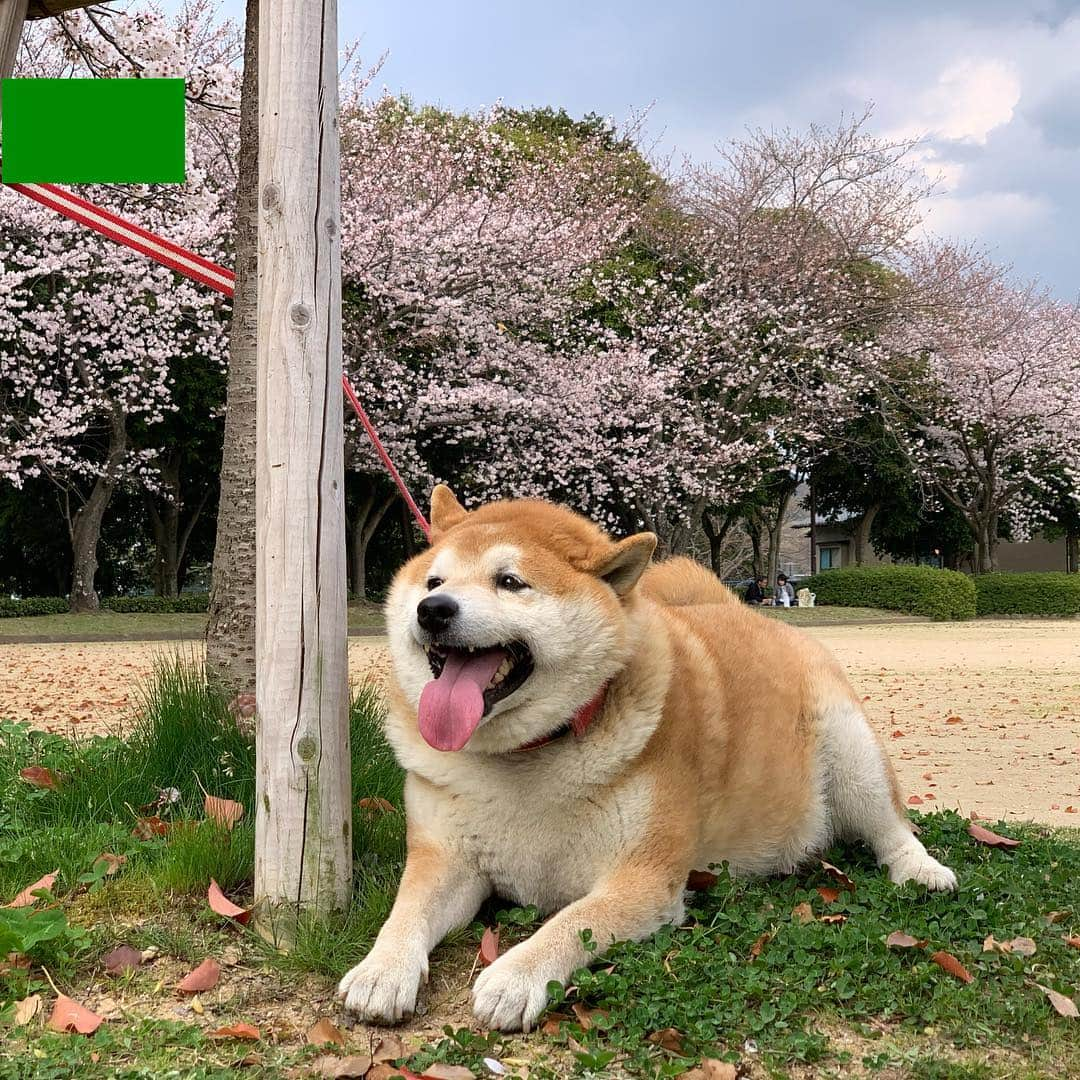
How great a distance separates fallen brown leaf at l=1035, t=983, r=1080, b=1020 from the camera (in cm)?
265

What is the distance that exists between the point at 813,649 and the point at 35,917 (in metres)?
2.71

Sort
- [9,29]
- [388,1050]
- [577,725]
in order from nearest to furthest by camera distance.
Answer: [388,1050]
[577,725]
[9,29]

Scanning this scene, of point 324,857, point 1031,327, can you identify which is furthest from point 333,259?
point 1031,327

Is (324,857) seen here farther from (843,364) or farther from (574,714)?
(843,364)

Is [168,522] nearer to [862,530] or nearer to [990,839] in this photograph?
[862,530]

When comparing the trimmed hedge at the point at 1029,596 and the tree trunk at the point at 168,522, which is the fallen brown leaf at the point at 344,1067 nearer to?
the tree trunk at the point at 168,522

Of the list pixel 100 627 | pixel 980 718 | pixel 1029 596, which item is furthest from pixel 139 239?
pixel 1029 596

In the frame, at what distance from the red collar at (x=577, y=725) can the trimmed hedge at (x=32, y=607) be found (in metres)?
19.3

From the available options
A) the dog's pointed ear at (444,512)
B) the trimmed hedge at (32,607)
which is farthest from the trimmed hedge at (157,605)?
the dog's pointed ear at (444,512)

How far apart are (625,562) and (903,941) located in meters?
1.32

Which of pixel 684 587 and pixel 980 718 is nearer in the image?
pixel 684 587

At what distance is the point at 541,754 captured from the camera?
9.68ft

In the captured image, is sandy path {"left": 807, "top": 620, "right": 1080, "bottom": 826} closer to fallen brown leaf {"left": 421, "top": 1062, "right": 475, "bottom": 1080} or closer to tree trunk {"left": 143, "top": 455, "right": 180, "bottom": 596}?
fallen brown leaf {"left": 421, "top": 1062, "right": 475, "bottom": 1080}

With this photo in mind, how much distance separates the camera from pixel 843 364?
81.8ft
